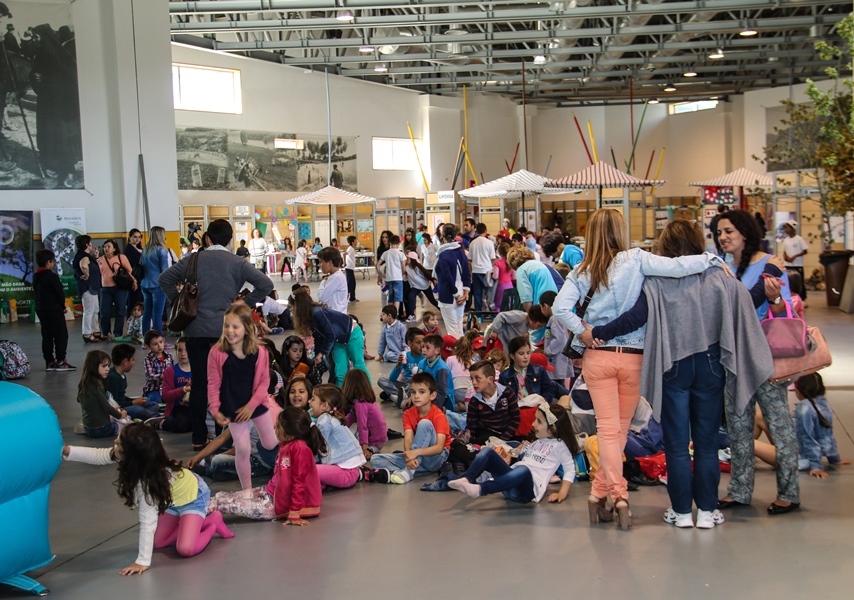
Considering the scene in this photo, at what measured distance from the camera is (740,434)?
4867mm

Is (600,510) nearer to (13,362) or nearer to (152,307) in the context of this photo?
(13,362)

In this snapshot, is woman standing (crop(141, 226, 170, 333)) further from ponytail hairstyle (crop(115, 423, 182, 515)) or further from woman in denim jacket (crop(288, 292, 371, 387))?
ponytail hairstyle (crop(115, 423, 182, 515))

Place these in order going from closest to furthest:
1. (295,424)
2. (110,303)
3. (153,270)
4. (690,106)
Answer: (295,424)
(153,270)
(110,303)
(690,106)

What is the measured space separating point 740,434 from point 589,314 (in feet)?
3.52

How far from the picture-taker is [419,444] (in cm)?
607

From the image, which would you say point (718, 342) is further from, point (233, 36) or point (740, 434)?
point (233, 36)

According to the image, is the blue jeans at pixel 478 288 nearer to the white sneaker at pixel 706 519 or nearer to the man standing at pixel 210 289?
the man standing at pixel 210 289

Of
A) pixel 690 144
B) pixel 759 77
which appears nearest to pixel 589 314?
pixel 759 77

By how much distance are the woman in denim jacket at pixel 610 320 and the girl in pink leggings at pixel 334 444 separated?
1.80 m

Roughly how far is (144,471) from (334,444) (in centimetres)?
165

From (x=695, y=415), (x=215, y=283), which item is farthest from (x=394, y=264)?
(x=695, y=415)

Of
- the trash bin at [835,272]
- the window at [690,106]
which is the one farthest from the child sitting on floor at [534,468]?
the window at [690,106]

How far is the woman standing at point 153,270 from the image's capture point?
1327 cm

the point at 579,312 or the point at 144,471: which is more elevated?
the point at 579,312
